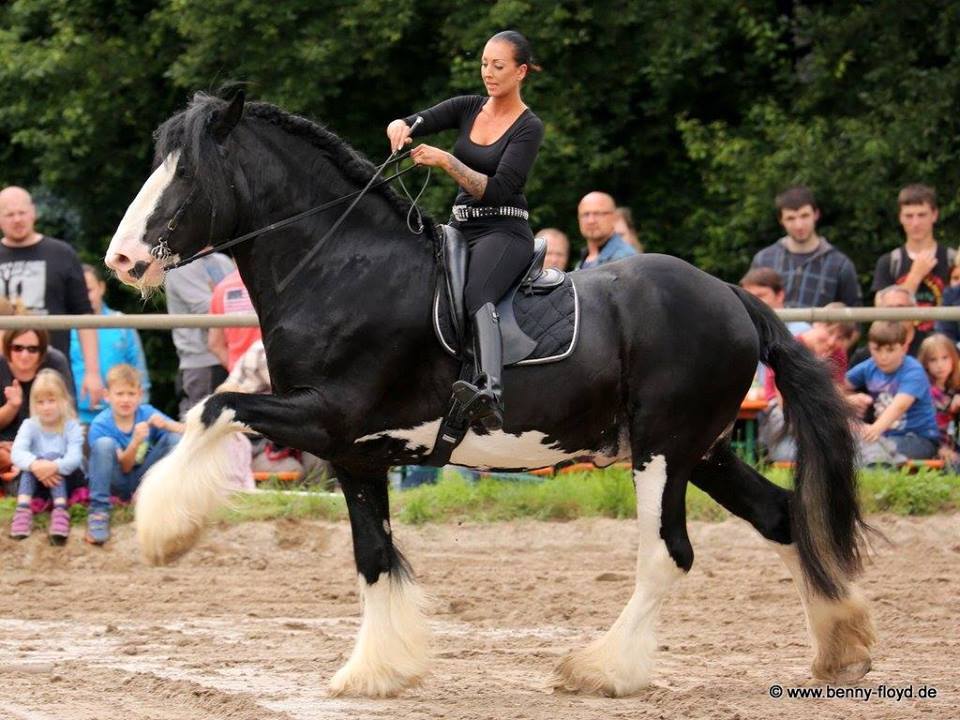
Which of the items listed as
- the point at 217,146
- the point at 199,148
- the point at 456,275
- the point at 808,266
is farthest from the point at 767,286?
the point at 199,148

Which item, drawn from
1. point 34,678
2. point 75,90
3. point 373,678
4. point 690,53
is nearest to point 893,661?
point 373,678

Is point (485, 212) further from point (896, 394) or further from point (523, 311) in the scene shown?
point (896, 394)

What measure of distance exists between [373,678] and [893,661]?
2.48 m

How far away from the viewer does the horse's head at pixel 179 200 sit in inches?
285

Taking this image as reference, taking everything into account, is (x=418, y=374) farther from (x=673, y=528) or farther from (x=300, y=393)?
(x=673, y=528)

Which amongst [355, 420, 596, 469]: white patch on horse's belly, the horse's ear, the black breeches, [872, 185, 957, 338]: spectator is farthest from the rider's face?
[872, 185, 957, 338]: spectator

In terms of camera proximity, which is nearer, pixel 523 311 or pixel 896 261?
pixel 523 311

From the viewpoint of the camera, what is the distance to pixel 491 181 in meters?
7.54

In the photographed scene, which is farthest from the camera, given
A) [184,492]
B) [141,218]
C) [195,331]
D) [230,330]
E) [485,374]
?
[195,331]

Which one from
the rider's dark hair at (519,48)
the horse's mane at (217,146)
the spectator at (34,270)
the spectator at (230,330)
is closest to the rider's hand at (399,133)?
the horse's mane at (217,146)

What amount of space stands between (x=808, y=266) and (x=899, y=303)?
93 centimetres

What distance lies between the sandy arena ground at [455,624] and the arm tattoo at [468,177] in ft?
7.14

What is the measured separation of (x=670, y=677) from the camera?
7746mm

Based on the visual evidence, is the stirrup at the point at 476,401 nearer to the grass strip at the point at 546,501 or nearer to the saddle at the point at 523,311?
the saddle at the point at 523,311
